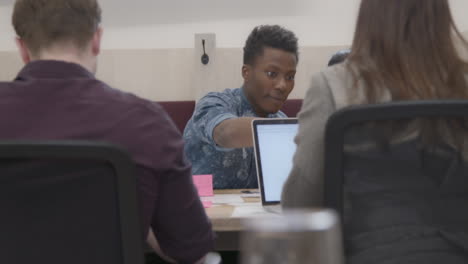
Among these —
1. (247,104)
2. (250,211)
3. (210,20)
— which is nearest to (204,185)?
(250,211)

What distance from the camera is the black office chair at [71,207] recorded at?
0.87 m

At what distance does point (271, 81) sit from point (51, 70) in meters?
1.47

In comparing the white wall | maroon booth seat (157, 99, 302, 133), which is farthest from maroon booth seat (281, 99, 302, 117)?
the white wall

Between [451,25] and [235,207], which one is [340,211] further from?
[235,207]

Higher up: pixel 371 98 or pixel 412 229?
pixel 371 98

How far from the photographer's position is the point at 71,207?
2.96 ft

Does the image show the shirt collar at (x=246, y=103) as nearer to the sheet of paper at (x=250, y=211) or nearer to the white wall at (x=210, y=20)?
the sheet of paper at (x=250, y=211)

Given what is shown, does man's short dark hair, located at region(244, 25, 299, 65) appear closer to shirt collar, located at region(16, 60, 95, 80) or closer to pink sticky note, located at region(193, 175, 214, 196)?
pink sticky note, located at region(193, 175, 214, 196)

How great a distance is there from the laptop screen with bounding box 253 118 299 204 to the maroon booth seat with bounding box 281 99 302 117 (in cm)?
164

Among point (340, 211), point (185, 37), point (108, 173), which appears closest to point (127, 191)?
point (108, 173)

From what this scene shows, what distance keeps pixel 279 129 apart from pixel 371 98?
815 mm

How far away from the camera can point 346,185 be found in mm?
970

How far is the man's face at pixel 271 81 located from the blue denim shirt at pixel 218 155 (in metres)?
0.12

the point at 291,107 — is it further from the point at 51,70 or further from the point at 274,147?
the point at 51,70
